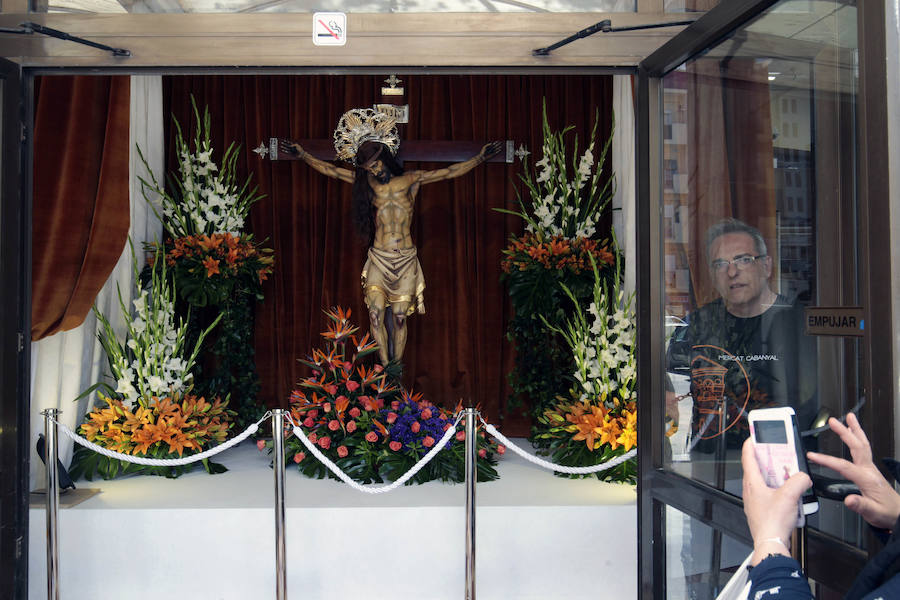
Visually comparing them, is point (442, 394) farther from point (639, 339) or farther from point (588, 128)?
point (639, 339)

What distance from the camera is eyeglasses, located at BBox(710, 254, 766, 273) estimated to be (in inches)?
77.9

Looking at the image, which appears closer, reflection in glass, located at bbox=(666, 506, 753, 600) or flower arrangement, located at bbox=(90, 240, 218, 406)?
reflection in glass, located at bbox=(666, 506, 753, 600)

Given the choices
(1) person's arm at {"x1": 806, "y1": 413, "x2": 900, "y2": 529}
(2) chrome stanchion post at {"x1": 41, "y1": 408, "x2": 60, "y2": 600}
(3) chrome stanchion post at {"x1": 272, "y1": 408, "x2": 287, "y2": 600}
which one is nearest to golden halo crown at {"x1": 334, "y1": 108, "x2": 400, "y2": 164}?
(3) chrome stanchion post at {"x1": 272, "y1": 408, "x2": 287, "y2": 600}

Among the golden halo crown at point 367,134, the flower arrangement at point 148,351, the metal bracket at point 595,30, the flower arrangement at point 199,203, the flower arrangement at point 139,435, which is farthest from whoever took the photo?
the golden halo crown at point 367,134

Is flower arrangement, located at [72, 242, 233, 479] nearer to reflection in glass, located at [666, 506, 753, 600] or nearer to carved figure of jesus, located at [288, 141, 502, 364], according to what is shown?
carved figure of jesus, located at [288, 141, 502, 364]

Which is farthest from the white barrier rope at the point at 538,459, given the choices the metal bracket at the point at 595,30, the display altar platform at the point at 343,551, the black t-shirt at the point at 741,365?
the metal bracket at the point at 595,30

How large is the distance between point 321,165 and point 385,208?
526 millimetres

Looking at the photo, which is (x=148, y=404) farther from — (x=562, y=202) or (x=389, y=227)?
(x=562, y=202)

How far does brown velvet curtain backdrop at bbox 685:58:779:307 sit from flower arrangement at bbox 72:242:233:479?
9.09 ft

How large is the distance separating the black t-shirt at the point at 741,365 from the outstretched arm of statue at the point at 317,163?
3199 millimetres

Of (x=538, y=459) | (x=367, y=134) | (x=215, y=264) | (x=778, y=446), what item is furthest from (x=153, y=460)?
(x=367, y=134)

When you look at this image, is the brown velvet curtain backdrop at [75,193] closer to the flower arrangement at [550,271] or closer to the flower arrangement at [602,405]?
the flower arrangement at [550,271]

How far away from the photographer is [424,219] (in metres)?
5.59

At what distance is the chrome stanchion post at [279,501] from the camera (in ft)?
9.09
